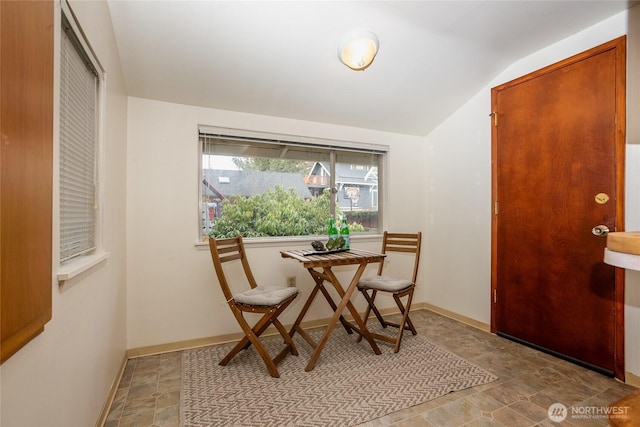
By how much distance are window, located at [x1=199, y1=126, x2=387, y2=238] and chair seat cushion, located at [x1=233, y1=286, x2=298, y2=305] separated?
0.69 meters

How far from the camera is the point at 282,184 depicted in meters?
2.88

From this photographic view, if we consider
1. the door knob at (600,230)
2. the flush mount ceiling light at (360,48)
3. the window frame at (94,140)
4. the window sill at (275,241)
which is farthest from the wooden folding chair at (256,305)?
the door knob at (600,230)

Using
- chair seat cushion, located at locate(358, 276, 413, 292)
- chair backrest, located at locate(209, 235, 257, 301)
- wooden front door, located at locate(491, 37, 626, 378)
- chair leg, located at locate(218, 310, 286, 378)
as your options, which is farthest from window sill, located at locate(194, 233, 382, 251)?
wooden front door, located at locate(491, 37, 626, 378)

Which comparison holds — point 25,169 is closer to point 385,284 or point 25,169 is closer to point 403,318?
point 385,284

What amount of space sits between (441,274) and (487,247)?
64cm

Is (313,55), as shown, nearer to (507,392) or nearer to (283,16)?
(283,16)

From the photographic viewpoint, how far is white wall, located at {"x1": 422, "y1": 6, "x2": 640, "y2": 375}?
1865 millimetres

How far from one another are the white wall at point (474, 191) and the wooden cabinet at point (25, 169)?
2859 millimetres

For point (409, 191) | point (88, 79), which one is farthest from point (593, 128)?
point (88, 79)

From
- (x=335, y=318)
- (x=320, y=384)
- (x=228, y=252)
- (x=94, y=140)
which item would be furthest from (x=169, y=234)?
(x=320, y=384)

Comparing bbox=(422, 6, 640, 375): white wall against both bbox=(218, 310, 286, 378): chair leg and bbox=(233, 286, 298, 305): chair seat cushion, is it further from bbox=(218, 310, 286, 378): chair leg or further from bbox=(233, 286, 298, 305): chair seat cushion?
bbox=(218, 310, 286, 378): chair leg

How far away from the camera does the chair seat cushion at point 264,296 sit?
197 cm

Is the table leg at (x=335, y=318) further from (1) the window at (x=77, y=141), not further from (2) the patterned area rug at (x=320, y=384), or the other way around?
(1) the window at (x=77, y=141)

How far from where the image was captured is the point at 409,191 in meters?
3.38
